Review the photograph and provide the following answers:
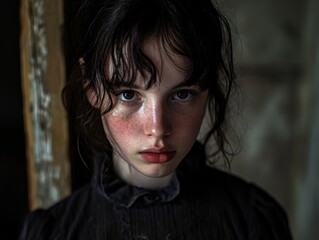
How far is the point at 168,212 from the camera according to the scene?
3.25 feet

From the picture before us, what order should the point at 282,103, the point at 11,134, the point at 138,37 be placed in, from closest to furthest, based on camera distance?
the point at 138,37, the point at 11,134, the point at 282,103

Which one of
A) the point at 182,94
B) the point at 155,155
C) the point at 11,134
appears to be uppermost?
the point at 182,94

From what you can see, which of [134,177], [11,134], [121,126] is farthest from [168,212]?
[11,134]

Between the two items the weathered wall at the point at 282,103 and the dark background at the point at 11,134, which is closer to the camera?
the dark background at the point at 11,134

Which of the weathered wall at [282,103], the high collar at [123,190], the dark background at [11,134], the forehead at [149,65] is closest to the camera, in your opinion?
the forehead at [149,65]

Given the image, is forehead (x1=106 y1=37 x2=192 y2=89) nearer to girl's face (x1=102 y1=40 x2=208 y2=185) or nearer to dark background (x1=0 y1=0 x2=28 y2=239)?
girl's face (x1=102 y1=40 x2=208 y2=185)

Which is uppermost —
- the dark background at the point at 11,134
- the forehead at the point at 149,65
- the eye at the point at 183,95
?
the forehead at the point at 149,65

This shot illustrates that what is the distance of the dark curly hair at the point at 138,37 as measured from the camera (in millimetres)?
826

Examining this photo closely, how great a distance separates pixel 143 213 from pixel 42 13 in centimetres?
44

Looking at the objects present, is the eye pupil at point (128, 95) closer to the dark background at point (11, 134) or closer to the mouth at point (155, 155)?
the mouth at point (155, 155)

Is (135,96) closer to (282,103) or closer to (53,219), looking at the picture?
(53,219)

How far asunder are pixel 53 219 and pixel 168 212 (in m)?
0.22

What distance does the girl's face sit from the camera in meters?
0.84

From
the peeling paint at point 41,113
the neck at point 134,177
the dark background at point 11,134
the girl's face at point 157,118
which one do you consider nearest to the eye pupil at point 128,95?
the girl's face at point 157,118
